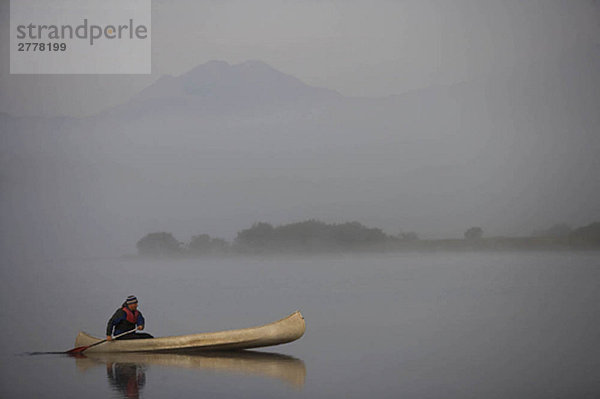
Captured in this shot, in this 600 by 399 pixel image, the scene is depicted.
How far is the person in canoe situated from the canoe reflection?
0.87ft

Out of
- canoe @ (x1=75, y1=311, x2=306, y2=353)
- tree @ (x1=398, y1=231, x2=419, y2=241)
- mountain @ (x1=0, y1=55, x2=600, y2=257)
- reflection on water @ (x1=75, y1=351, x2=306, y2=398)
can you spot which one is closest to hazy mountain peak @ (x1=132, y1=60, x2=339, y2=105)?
mountain @ (x1=0, y1=55, x2=600, y2=257)

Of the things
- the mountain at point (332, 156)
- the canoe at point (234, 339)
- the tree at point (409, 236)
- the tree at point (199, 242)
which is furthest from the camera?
the tree at point (199, 242)

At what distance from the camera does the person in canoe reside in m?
9.72

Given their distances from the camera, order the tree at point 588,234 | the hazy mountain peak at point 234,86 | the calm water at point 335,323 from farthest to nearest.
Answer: the tree at point 588,234
the hazy mountain peak at point 234,86
the calm water at point 335,323

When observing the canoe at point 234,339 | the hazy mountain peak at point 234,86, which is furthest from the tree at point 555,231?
the canoe at point 234,339

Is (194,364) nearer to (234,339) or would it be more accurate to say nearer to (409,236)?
(234,339)

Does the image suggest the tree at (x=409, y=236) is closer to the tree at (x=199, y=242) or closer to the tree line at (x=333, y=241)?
the tree line at (x=333, y=241)

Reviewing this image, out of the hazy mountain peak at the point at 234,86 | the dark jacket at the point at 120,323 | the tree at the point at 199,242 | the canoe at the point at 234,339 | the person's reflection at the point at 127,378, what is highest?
the hazy mountain peak at the point at 234,86

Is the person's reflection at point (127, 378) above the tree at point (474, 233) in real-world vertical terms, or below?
below

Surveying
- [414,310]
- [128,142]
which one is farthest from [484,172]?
[128,142]

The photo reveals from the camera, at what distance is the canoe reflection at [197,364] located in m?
8.24

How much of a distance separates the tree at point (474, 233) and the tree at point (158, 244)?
657cm

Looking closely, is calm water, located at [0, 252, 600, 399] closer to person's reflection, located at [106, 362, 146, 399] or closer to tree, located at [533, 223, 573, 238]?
person's reflection, located at [106, 362, 146, 399]

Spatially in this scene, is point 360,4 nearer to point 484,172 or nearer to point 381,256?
point 484,172
